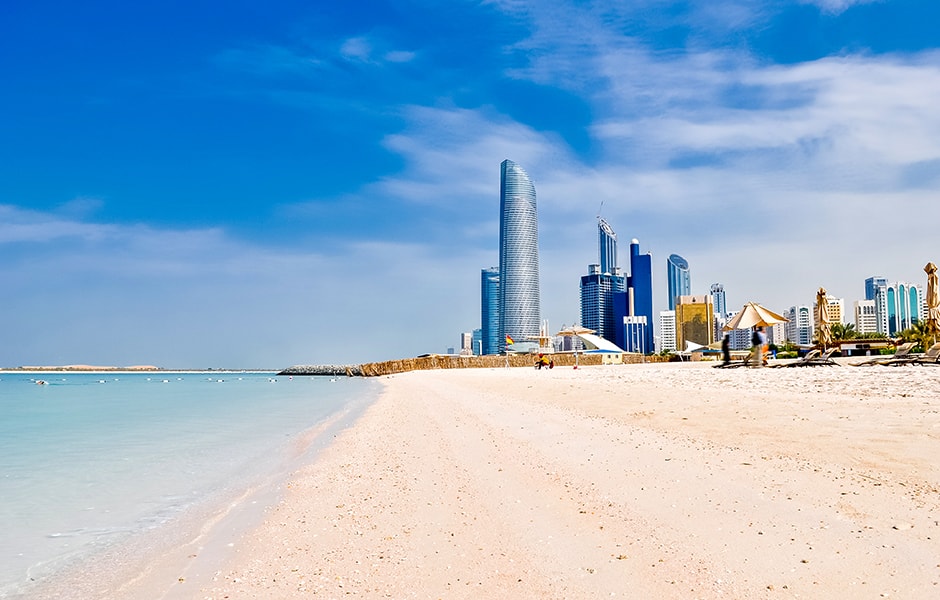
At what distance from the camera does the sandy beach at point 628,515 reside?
3633 millimetres

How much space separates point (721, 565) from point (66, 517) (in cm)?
640

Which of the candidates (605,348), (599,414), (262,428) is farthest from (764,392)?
(605,348)

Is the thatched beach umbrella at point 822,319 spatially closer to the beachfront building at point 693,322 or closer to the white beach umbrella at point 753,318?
the white beach umbrella at point 753,318

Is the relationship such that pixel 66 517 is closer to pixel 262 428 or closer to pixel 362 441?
pixel 362 441

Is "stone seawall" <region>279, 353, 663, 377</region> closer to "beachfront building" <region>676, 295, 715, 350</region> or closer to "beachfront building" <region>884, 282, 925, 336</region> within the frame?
"beachfront building" <region>676, 295, 715, 350</region>

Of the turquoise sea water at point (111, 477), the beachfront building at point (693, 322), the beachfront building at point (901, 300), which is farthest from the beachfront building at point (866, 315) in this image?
the turquoise sea water at point (111, 477)

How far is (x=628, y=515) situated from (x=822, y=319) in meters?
31.4

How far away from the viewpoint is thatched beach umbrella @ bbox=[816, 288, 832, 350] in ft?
101

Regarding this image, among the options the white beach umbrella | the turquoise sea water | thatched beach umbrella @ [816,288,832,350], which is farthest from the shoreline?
thatched beach umbrella @ [816,288,832,350]

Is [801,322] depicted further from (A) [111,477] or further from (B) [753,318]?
(A) [111,477]

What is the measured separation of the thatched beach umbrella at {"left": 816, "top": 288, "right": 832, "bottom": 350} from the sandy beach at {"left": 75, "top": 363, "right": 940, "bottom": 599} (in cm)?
2377

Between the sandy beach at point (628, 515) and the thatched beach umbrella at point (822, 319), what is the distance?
2377 cm

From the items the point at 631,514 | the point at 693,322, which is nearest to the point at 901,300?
the point at 693,322

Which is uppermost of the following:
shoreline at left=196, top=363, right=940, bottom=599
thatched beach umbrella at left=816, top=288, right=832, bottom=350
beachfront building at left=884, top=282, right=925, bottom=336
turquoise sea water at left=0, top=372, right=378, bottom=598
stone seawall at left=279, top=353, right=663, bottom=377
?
beachfront building at left=884, top=282, right=925, bottom=336
